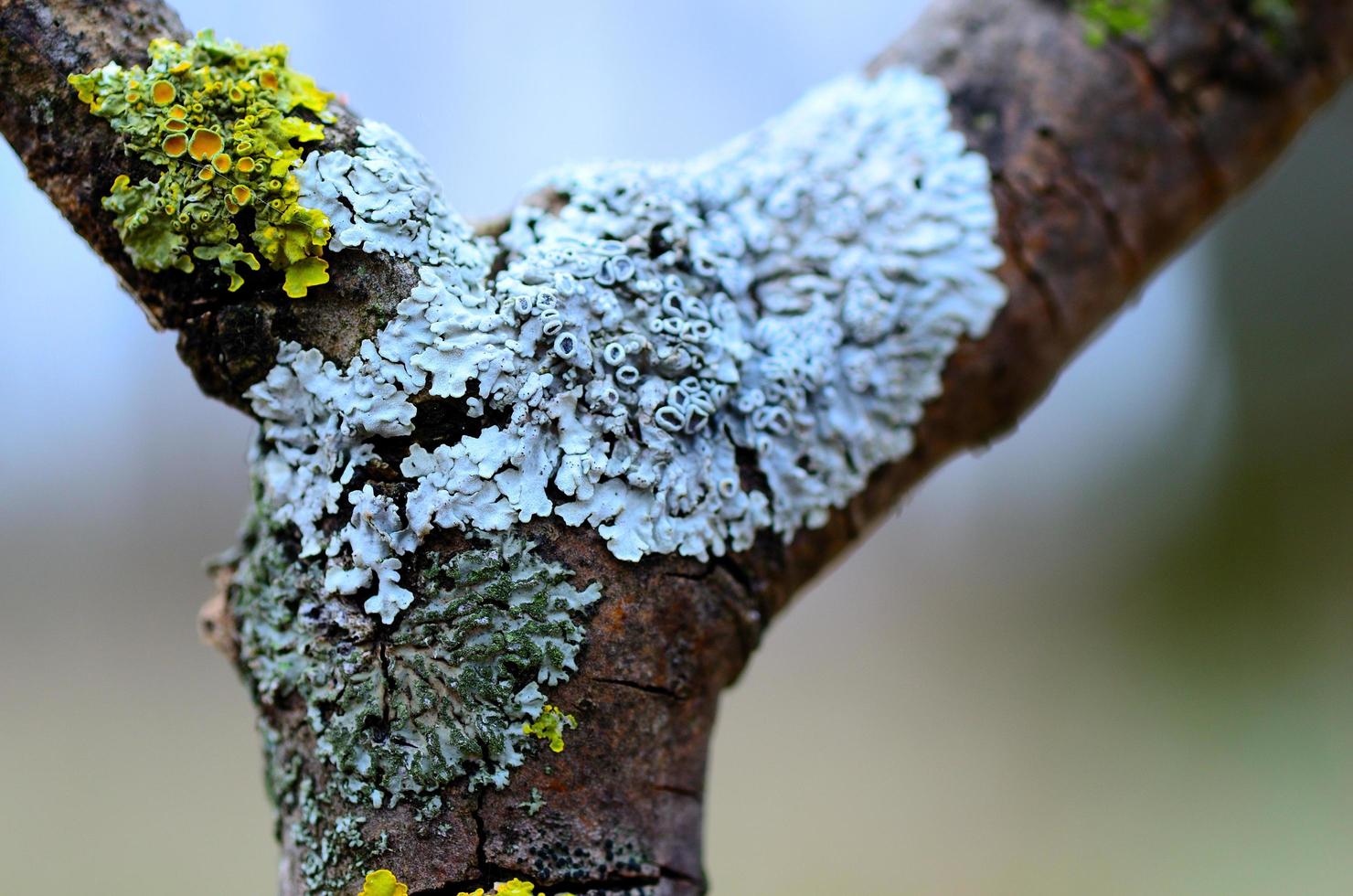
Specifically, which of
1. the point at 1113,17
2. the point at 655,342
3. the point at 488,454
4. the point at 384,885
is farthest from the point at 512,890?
the point at 1113,17

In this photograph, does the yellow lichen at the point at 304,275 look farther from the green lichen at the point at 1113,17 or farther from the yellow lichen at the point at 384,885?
the green lichen at the point at 1113,17

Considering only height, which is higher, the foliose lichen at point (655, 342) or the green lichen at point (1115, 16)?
the green lichen at point (1115, 16)

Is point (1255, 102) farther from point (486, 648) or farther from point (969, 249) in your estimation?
point (486, 648)

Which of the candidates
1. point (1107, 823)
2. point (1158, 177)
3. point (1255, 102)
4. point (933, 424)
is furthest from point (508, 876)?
point (1107, 823)

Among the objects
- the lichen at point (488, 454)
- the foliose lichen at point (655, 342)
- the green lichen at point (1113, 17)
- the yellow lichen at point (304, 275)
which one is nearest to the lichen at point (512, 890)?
the lichen at point (488, 454)

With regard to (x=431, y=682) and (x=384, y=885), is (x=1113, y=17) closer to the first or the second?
(x=431, y=682)

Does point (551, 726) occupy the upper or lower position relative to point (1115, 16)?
lower
